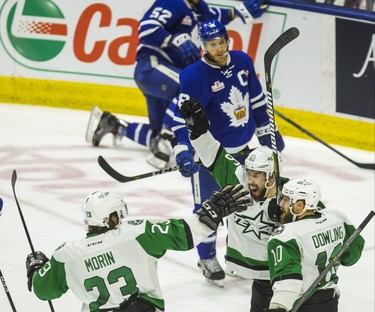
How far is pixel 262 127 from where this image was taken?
5.29 metres

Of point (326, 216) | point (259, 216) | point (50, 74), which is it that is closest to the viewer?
point (326, 216)

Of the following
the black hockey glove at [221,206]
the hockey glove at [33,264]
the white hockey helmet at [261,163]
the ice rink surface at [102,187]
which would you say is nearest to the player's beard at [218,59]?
the white hockey helmet at [261,163]

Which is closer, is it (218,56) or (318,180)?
(218,56)

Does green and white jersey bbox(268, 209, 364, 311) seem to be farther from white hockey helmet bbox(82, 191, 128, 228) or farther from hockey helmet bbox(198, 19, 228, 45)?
hockey helmet bbox(198, 19, 228, 45)

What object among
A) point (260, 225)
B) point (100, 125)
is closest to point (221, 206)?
point (260, 225)

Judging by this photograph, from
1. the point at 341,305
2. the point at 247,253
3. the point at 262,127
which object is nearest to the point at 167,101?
the point at 262,127

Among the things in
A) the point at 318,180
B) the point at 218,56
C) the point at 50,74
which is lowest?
the point at 318,180

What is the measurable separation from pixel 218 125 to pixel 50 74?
3634 mm

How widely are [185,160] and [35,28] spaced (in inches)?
145

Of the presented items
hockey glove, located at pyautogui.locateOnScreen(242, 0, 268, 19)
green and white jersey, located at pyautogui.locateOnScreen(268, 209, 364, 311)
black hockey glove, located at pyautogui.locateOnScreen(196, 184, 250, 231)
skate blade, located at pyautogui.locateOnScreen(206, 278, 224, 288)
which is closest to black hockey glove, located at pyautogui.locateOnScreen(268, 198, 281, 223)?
green and white jersey, located at pyautogui.locateOnScreen(268, 209, 364, 311)

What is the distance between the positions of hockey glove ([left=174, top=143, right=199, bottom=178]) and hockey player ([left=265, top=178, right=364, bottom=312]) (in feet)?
3.75

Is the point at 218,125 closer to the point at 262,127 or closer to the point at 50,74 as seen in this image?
the point at 262,127

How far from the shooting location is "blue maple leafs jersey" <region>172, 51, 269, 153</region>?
16.5 feet

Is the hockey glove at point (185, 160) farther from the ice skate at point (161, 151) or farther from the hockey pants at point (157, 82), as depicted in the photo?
the ice skate at point (161, 151)
